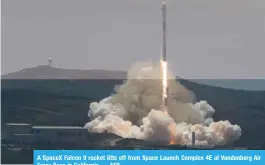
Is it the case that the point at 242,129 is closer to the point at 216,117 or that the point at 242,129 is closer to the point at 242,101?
the point at 216,117

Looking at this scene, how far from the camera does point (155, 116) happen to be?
4372 centimetres

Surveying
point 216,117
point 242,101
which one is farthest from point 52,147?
point 242,101

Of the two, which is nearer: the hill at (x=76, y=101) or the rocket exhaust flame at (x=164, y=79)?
the rocket exhaust flame at (x=164, y=79)

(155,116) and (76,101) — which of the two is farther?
(76,101)

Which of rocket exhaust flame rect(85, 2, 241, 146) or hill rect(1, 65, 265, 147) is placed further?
hill rect(1, 65, 265, 147)

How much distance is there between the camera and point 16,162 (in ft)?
121

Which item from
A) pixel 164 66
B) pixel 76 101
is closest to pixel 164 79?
pixel 164 66

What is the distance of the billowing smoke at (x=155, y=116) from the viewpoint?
1737 inches

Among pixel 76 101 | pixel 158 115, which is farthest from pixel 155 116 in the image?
pixel 76 101

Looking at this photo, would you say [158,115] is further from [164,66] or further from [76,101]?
[76,101]

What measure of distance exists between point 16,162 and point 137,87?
44.7 ft

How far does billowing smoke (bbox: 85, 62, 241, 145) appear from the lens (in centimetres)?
4412

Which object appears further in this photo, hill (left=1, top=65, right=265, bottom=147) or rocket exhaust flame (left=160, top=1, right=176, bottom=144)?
hill (left=1, top=65, right=265, bottom=147)

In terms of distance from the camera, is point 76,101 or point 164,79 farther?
point 76,101
